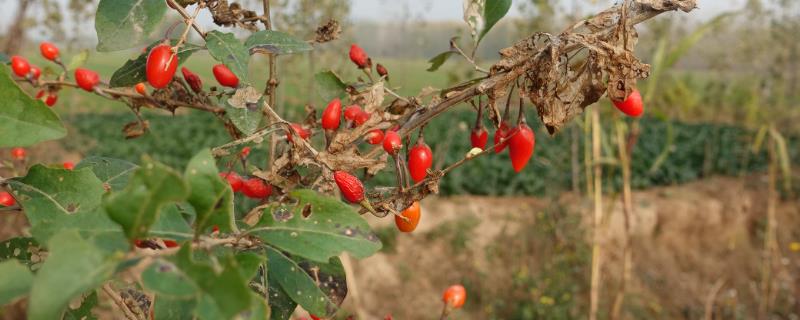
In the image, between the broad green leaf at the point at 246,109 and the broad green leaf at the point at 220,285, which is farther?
the broad green leaf at the point at 246,109

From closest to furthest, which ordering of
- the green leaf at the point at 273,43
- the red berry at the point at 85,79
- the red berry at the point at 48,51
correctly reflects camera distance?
1. the green leaf at the point at 273,43
2. the red berry at the point at 85,79
3. the red berry at the point at 48,51

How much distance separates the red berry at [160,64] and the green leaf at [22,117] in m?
0.19

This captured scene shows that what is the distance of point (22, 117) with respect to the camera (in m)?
0.60

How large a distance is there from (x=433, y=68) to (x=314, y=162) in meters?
0.34

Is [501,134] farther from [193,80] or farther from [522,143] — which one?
[193,80]

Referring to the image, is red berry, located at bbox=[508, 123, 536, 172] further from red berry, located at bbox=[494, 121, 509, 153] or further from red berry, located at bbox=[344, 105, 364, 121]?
red berry, located at bbox=[344, 105, 364, 121]

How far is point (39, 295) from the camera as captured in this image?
390mm

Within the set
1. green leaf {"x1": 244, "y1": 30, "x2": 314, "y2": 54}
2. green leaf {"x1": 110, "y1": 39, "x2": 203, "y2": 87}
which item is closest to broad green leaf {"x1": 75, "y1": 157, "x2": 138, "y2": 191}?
green leaf {"x1": 110, "y1": 39, "x2": 203, "y2": 87}

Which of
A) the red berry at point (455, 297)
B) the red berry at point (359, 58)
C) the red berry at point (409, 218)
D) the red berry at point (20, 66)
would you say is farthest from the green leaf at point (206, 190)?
the red berry at point (20, 66)

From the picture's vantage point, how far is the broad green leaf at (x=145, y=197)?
0.41 meters

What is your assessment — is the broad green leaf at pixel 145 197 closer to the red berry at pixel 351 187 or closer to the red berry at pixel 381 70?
the red berry at pixel 351 187

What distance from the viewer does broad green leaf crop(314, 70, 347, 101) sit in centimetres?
97

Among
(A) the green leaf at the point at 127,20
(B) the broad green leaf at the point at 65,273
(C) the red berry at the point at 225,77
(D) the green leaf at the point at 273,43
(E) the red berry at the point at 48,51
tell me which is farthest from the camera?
(E) the red berry at the point at 48,51

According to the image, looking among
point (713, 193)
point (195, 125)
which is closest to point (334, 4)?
point (713, 193)
